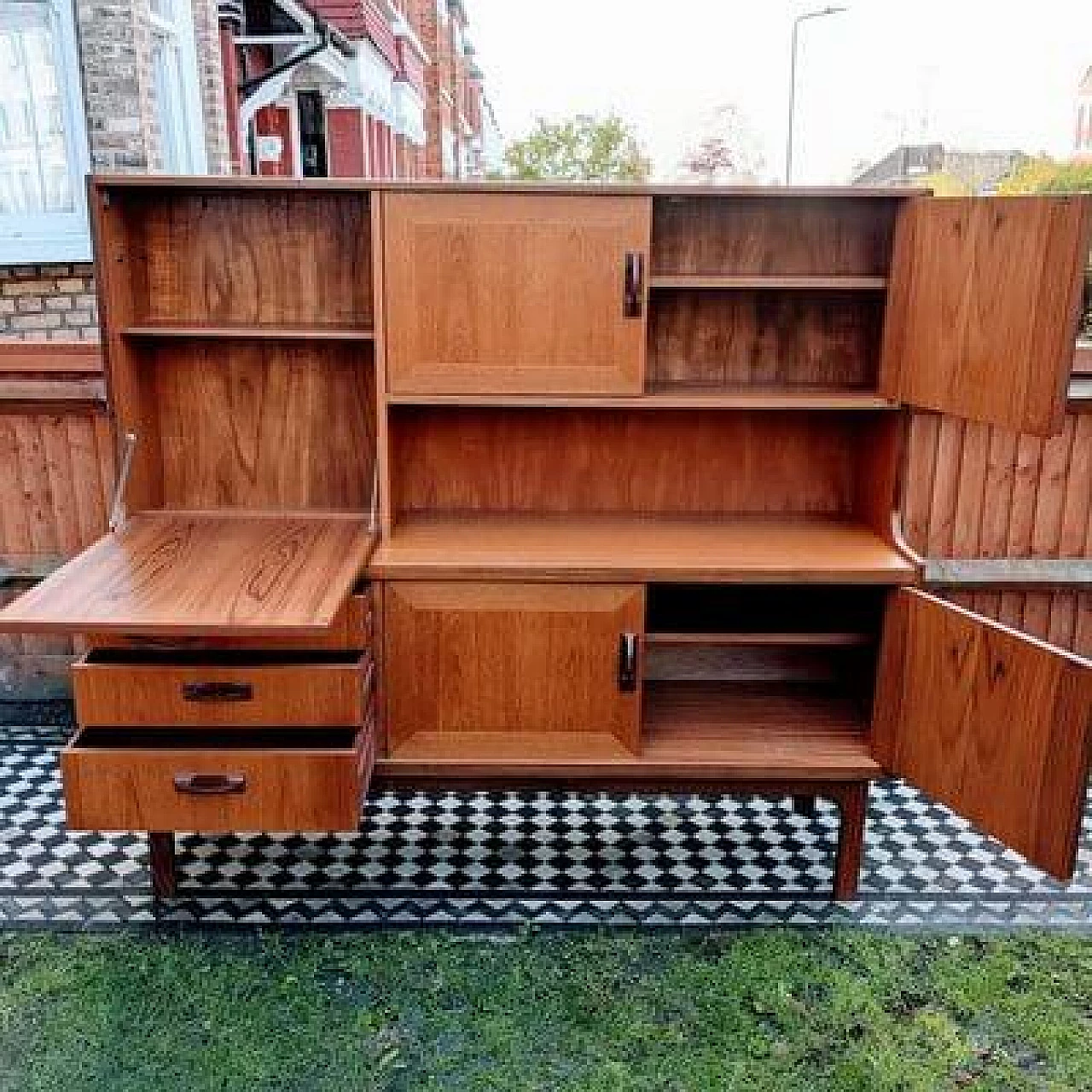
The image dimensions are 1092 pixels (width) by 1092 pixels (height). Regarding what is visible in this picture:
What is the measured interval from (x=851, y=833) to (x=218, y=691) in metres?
1.37

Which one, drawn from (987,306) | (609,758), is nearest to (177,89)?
(609,758)

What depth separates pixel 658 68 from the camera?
15914 millimetres

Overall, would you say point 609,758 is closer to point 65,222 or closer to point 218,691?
point 218,691

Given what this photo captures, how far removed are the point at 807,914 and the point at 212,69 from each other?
166 inches

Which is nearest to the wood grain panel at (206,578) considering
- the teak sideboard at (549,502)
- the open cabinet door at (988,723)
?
the teak sideboard at (549,502)

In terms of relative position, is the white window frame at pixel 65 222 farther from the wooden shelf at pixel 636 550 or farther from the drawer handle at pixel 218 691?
the drawer handle at pixel 218 691

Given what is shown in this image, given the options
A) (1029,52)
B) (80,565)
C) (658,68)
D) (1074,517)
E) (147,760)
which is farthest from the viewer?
(658,68)

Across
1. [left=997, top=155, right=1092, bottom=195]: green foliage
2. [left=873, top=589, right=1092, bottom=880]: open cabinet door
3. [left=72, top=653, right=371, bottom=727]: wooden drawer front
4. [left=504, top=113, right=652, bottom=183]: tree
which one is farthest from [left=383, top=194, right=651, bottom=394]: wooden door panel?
[left=504, top=113, right=652, bottom=183]: tree

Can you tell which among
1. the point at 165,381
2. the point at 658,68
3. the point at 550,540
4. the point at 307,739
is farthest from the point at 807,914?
the point at 658,68

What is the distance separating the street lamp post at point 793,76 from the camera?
11.3 metres

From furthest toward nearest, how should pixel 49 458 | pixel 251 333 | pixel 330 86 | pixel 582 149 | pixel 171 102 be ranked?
pixel 582 149, pixel 330 86, pixel 171 102, pixel 49 458, pixel 251 333

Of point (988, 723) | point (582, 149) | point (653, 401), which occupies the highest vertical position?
point (582, 149)

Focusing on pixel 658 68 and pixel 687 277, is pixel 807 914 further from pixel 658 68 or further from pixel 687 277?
pixel 658 68

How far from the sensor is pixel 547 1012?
1.94 m
